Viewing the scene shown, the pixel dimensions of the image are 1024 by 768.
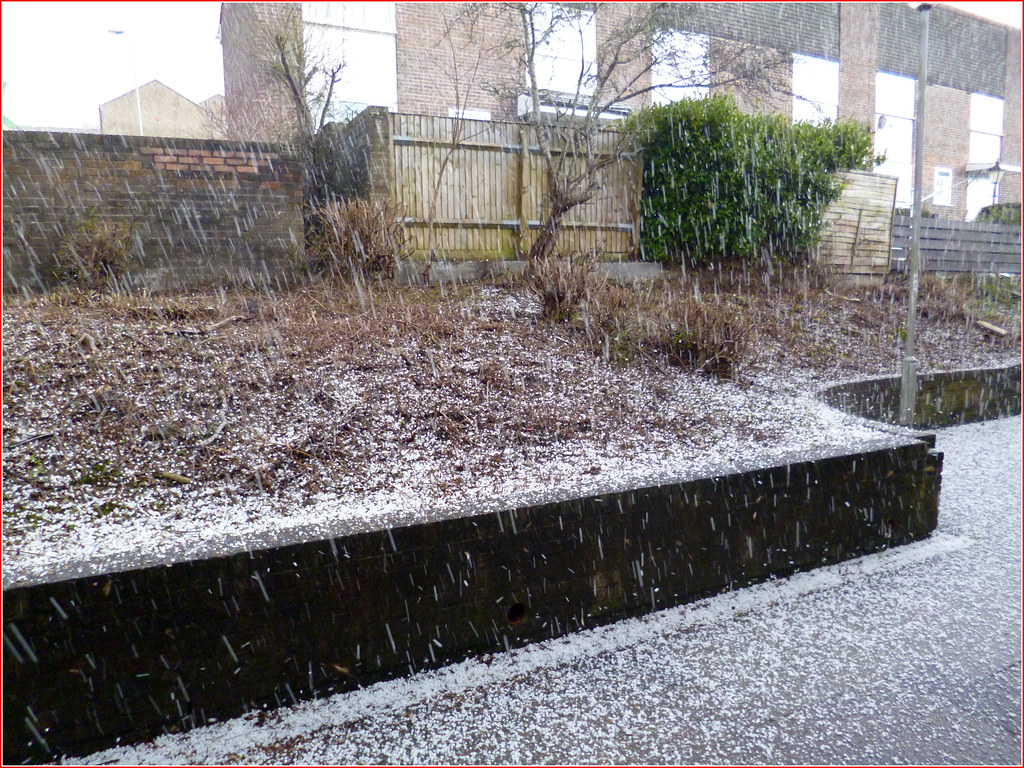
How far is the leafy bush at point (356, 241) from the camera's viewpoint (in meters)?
6.45

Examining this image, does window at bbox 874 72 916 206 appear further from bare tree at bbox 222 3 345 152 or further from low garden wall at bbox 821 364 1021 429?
bare tree at bbox 222 3 345 152

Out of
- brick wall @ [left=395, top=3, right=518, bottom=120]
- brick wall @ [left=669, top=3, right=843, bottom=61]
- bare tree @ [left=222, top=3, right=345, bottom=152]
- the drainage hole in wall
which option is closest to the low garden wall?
the drainage hole in wall

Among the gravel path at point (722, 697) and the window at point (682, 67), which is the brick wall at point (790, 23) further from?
the gravel path at point (722, 697)

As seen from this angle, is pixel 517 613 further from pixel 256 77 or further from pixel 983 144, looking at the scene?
pixel 983 144

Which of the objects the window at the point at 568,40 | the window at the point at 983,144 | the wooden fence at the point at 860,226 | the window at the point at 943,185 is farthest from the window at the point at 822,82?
the window at the point at 568,40

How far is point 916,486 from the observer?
14.8 ft

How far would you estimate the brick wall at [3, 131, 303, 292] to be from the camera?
19.4ft

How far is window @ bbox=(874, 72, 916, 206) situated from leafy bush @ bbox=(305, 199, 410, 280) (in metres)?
18.5

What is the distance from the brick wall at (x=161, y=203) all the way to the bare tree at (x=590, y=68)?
119 inches

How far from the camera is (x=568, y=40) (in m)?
9.09

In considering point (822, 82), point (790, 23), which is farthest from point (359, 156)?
point (822, 82)

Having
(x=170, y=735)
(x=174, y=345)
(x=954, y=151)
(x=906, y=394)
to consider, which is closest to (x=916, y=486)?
(x=906, y=394)

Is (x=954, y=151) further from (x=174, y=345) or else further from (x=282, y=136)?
(x=174, y=345)

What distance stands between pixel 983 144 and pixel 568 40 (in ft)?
72.2
